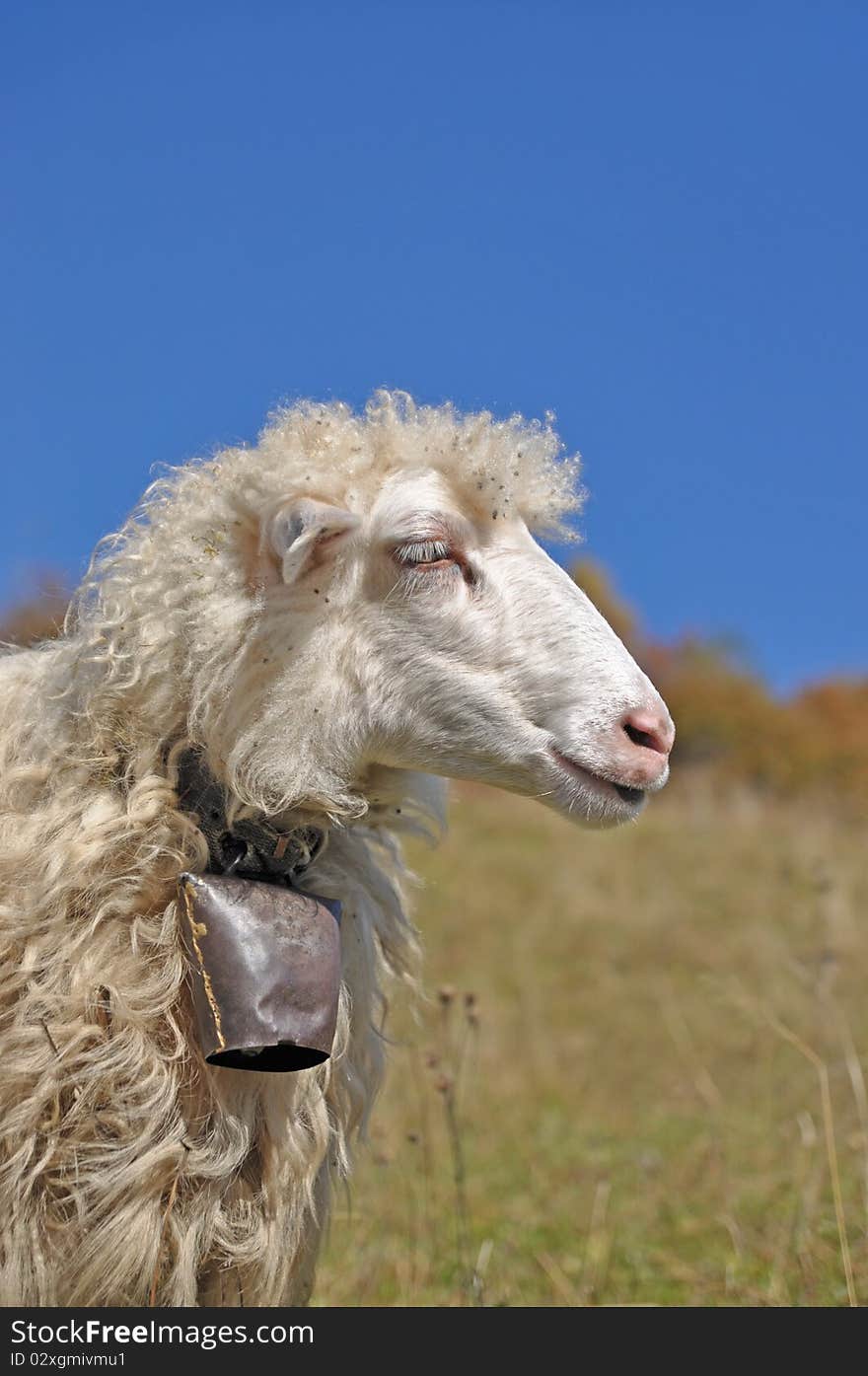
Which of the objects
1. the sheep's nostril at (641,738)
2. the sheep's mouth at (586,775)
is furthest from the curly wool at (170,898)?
the sheep's nostril at (641,738)

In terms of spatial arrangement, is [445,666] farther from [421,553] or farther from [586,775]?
[586,775]

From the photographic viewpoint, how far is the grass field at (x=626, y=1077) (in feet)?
14.0

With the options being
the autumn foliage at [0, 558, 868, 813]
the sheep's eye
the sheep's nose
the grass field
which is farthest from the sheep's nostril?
the autumn foliage at [0, 558, 868, 813]

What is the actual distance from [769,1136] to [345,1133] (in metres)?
4.57

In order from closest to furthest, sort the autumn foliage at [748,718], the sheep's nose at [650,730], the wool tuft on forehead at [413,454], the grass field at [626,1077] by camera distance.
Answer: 1. the sheep's nose at [650,730]
2. the wool tuft on forehead at [413,454]
3. the grass field at [626,1077]
4. the autumn foliage at [748,718]

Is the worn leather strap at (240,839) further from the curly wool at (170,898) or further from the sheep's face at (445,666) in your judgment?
the sheep's face at (445,666)

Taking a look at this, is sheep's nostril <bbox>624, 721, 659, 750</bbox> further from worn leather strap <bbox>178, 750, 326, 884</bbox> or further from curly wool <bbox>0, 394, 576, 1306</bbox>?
worn leather strap <bbox>178, 750, 326, 884</bbox>

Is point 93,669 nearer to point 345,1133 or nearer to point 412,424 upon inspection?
point 412,424

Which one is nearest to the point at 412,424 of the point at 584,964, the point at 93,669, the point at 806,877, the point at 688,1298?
the point at 93,669

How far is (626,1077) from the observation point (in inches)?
359

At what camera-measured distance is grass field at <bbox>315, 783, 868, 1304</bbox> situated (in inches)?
169

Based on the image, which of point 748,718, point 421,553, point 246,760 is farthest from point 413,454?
point 748,718
